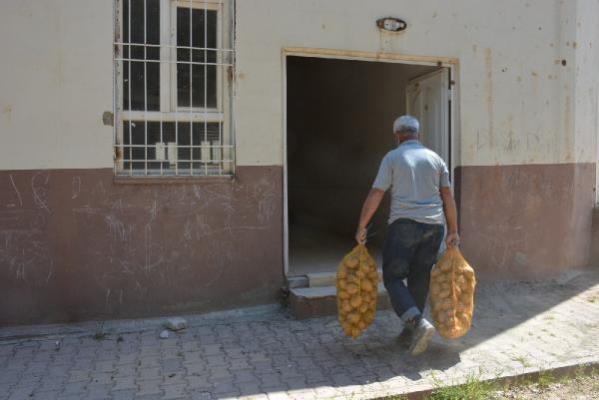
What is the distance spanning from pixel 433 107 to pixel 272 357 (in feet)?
11.9

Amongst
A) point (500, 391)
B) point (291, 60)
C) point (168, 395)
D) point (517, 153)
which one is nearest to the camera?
point (168, 395)

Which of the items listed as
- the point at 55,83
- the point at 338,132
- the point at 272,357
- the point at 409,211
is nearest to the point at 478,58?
the point at 409,211

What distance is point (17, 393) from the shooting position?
3742 mm

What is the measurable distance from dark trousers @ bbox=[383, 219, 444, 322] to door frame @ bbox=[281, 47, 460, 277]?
4.75 feet

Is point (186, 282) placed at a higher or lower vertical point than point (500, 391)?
higher

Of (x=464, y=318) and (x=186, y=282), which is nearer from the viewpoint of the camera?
(x=464, y=318)

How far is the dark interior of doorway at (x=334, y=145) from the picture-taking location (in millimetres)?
7414

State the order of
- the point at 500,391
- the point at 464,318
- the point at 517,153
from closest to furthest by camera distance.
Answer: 1. the point at 500,391
2. the point at 464,318
3. the point at 517,153

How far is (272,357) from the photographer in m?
4.43

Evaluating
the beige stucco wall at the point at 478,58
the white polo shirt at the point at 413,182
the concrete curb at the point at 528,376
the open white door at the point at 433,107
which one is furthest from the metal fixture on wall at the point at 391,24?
the concrete curb at the point at 528,376

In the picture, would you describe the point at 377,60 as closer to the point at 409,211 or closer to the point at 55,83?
the point at 409,211

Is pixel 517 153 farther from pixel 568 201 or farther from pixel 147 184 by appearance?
pixel 147 184

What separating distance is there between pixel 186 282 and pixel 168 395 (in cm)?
166

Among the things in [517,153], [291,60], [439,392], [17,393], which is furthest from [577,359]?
[291,60]
